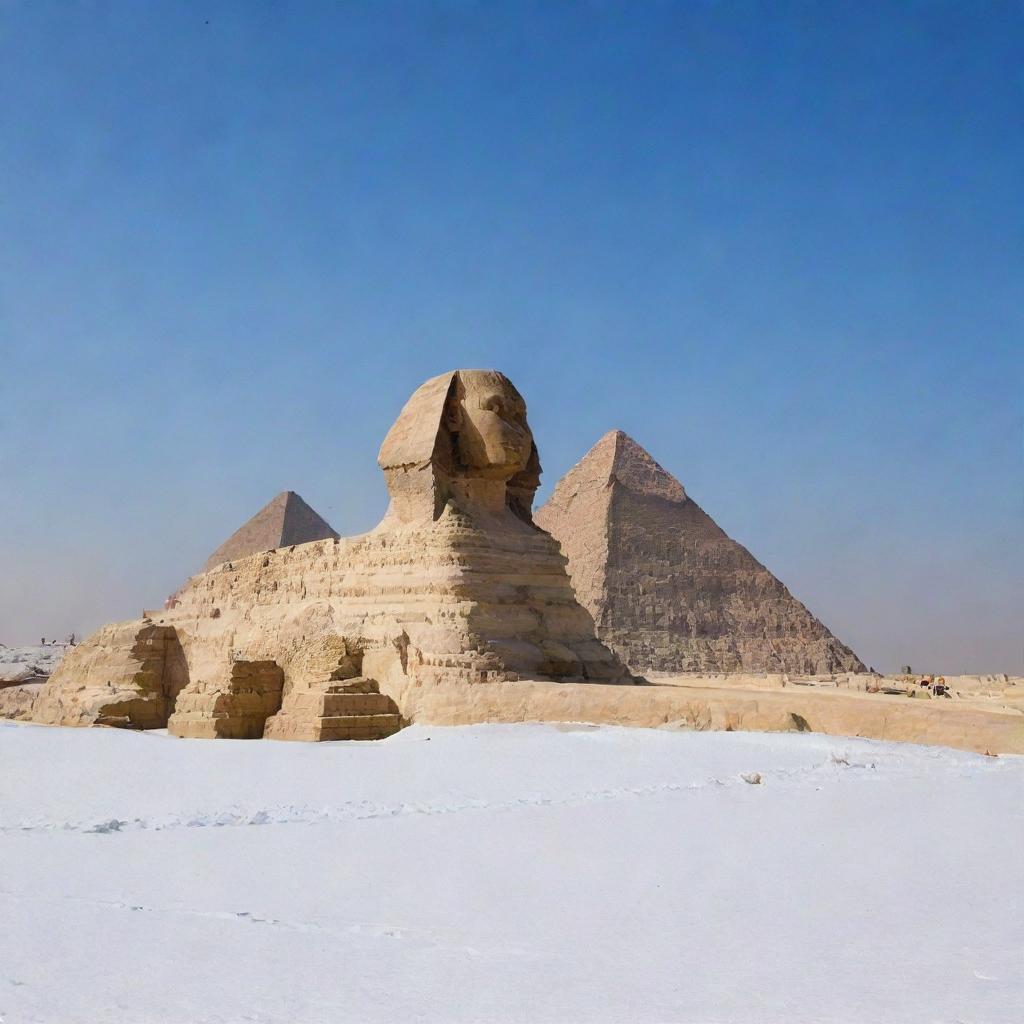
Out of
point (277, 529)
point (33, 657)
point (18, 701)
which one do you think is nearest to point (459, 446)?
point (18, 701)

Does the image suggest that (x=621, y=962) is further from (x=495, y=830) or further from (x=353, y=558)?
(x=353, y=558)

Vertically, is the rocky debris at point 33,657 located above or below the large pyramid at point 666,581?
below

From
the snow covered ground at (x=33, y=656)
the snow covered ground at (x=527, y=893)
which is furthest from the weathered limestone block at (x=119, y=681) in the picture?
the snow covered ground at (x=33, y=656)

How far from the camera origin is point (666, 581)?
4781 cm

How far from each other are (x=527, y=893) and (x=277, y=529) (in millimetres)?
29298

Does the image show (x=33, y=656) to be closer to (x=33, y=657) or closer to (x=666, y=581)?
(x=33, y=657)

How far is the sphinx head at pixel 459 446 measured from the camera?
12359mm

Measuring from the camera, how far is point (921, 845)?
501 centimetres

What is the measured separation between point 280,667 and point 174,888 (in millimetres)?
8691

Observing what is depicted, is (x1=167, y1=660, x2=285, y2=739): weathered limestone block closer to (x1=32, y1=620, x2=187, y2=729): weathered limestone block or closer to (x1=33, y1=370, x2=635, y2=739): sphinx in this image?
(x1=33, y1=370, x2=635, y2=739): sphinx

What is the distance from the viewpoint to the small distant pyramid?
32375 millimetres

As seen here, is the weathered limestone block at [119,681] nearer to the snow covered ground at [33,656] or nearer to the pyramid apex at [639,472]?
the snow covered ground at [33,656]

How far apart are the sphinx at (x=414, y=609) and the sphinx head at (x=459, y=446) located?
0.06ft

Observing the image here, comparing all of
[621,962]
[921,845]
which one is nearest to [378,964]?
[621,962]
